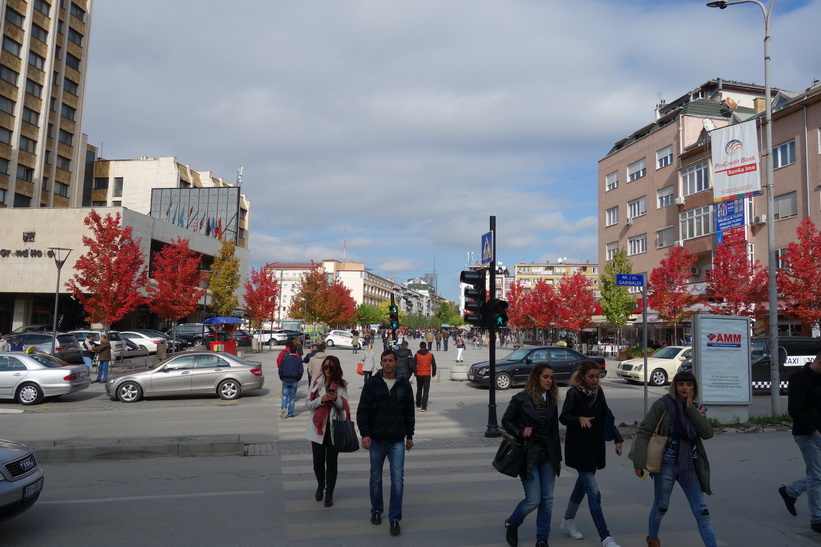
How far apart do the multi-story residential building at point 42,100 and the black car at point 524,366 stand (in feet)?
143

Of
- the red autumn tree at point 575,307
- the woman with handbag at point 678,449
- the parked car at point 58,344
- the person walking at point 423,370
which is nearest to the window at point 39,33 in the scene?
the parked car at point 58,344

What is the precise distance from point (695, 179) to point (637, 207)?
287 inches

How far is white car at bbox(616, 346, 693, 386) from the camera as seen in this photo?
837 inches

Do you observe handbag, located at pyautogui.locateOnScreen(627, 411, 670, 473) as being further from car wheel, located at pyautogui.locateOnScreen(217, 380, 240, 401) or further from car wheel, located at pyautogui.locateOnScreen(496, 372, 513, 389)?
car wheel, located at pyautogui.locateOnScreen(496, 372, 513, 389)

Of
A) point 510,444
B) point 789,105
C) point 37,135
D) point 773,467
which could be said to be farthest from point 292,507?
point 37,135

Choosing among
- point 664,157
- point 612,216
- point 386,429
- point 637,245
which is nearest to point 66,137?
point 612,216

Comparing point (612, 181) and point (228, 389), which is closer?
point (228, 389)

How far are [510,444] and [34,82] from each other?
56610mm

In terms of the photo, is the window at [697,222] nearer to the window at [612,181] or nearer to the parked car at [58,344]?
the window at [612,181]

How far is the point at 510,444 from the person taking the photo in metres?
5.32

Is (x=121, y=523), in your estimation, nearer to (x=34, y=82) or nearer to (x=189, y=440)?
(x=189, y=440)

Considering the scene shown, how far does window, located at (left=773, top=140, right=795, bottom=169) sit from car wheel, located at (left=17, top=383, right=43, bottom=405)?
36.6 meters

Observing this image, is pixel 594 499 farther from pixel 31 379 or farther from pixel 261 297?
pixel 261 297

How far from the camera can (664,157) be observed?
43.8 metres
